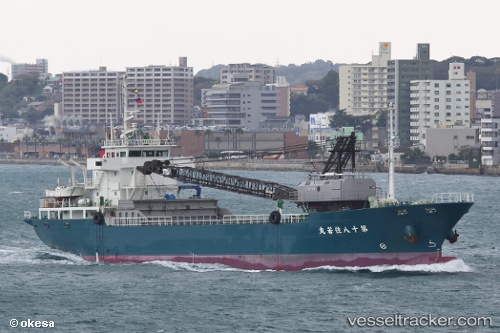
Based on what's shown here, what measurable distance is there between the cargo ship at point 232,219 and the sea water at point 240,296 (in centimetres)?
72

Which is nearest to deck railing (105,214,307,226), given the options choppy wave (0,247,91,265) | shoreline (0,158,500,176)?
choppy wave (0,247,91,265)

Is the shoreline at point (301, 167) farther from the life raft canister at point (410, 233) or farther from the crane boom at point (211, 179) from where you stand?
the life raft canister at point (410, 233)

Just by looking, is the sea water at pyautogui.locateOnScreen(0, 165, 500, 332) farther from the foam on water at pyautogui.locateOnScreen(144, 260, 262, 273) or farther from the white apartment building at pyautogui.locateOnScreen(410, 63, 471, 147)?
the white apartment building at pyautogui.locateOnScreen(410, 63, 471, 147)

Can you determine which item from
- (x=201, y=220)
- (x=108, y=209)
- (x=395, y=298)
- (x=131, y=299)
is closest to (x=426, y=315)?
(x=395, y=298)

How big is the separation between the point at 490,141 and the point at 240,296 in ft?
385

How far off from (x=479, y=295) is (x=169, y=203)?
1616cm

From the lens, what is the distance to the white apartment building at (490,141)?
6240 inches

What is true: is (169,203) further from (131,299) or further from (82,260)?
(131,299)

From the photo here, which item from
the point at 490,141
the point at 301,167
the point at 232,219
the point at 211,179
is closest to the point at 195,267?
the point at 232,219

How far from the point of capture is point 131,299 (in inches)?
1837

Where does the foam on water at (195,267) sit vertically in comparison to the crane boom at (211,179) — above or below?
below

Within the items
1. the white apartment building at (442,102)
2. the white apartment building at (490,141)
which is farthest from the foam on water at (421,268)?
the white apartment building at (442,102)

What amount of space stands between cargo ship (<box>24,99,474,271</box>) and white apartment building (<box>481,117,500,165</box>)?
4084 inches

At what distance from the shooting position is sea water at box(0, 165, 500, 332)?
139 feet
